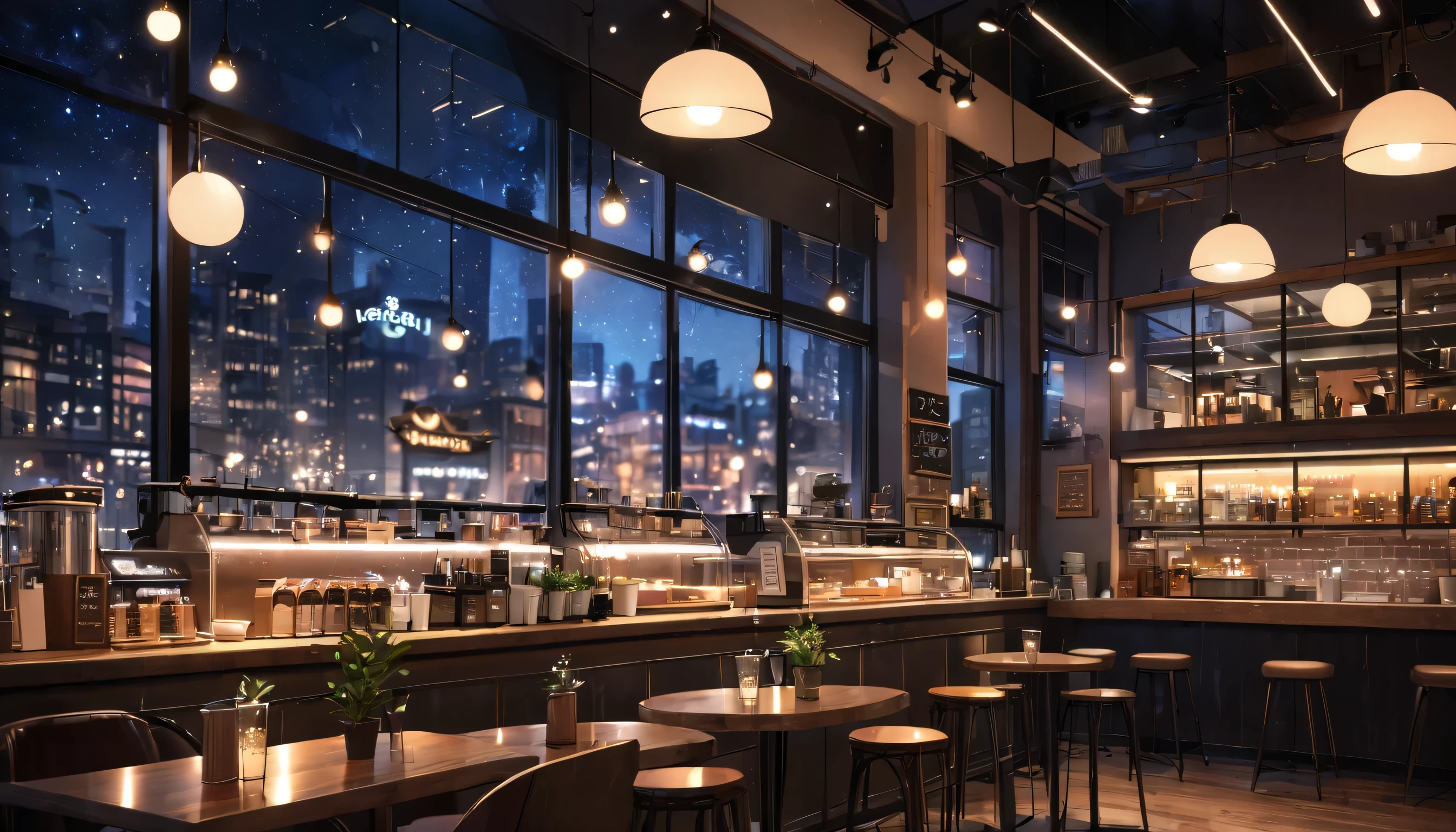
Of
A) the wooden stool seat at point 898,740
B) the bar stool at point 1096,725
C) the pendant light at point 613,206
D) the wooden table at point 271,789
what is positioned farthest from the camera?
the pendant light at point 613,206

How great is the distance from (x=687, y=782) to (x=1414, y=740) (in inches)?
213

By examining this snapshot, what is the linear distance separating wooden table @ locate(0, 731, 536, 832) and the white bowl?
45.0 inches

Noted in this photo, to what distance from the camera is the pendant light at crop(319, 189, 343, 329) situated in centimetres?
565

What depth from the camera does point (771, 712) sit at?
3443 mm

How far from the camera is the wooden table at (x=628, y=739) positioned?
282 cm

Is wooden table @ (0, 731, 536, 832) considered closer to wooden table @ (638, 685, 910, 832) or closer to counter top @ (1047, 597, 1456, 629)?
wooden table @ (638, 685, 910, 832)

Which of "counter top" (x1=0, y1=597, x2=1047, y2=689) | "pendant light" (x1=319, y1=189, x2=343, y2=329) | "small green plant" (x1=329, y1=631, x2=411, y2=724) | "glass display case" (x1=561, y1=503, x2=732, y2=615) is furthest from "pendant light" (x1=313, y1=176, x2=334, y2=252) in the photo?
"small green plant" (x1=329, y1=631, x2=411, y2=724)

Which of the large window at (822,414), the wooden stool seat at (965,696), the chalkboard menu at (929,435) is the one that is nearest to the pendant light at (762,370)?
the large window at (822,414)

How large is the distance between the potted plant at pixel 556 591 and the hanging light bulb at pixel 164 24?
2754 millimetres

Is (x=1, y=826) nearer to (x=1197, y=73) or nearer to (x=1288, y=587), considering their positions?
(x=1197, y=73)

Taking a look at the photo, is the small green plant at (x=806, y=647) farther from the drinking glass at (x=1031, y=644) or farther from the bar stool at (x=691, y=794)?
the drinking glass at (x=1031, y=644)

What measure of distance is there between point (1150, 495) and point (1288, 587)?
1548 millimetres

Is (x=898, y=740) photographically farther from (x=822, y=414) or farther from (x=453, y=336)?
(x=822, y=414)

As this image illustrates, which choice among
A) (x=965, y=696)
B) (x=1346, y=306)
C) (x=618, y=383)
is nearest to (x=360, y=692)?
(x=965, y=696)
